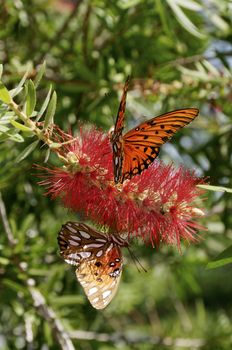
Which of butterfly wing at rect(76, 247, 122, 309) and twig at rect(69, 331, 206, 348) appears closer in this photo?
butterfly wing at rect(76, 247, 122, 309)

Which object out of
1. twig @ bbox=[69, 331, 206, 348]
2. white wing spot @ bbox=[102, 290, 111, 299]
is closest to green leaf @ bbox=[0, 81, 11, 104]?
white wing spot @ bbox=[102, 290, 111, 299]

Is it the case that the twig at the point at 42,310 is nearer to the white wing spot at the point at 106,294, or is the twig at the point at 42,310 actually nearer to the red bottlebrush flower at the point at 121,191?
the white wing spot at the point at 106,294

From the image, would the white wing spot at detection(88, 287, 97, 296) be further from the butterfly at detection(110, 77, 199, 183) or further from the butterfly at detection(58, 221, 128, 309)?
the butterfly at detection(110, 77, 199, 183)

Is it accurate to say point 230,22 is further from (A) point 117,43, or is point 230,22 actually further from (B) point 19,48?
(B) point 19,48

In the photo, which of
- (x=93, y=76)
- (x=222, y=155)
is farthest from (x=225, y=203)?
(x=93, y=76)

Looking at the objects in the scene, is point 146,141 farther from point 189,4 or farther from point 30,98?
point 189,4

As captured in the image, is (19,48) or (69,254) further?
(19,48)

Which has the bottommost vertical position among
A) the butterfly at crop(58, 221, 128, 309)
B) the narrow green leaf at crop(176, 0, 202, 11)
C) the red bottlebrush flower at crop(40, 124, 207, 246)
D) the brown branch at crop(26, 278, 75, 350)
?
the brown branch at crop(26, 278, 75, 350)
